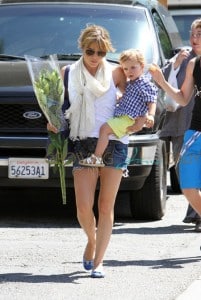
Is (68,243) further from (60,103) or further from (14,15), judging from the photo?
(14,15)

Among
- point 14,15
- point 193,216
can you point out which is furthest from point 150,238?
point 14,15

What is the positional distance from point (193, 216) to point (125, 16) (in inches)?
89.2

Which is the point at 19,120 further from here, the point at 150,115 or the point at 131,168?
the point at 150,115

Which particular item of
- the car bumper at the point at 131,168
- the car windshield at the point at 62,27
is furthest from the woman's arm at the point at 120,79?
the car windshield at the point at 62,27

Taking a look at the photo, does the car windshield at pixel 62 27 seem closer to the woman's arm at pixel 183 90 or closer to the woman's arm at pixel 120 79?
the woman's arm at pixel 183 90

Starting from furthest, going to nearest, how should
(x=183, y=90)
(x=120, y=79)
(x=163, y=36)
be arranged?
(x=163, y=36) < (x=183, y=90) < (x=120, y=79)

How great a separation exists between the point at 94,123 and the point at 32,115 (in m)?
2.13

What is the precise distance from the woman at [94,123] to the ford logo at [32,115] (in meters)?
1.92

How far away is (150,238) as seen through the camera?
8391 millimetres

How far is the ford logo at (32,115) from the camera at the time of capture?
28.7ft

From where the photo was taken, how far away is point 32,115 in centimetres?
876

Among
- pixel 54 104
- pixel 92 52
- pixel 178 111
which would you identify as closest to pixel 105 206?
pixel 54 104

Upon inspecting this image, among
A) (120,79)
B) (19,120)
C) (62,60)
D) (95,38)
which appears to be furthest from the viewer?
(62,60)

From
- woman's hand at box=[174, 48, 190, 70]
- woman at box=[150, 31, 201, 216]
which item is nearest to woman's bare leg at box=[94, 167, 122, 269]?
woman at box=[150, 31, 201, 216]
